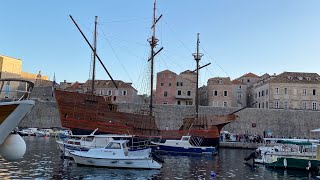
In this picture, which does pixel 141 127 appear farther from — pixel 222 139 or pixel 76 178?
pixel 76 178

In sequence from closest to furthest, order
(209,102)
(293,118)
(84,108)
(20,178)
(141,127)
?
(20,178)
(84,108)
(141,127)
(293,118)
(209,102)

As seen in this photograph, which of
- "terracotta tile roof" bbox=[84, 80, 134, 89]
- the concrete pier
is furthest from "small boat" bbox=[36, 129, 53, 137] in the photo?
the concrete pier

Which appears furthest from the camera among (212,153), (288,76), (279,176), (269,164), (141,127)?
(288,76)

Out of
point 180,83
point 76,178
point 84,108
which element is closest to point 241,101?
point 180,83

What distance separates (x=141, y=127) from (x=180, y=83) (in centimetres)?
3328

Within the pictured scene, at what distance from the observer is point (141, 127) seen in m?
43.1

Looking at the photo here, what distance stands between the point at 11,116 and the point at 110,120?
30313 millimetres

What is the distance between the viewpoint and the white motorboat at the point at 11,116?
34.9 feet

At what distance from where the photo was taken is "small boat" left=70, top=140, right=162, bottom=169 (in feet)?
74.5

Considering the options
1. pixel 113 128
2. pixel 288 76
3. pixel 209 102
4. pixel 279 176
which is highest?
pixel 288 76

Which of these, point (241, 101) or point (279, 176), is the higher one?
point (241, 101)

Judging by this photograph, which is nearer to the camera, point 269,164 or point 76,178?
point 76,178

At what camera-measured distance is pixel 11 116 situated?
10.7 m

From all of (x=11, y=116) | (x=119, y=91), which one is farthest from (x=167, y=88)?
(x=11, y=116)
